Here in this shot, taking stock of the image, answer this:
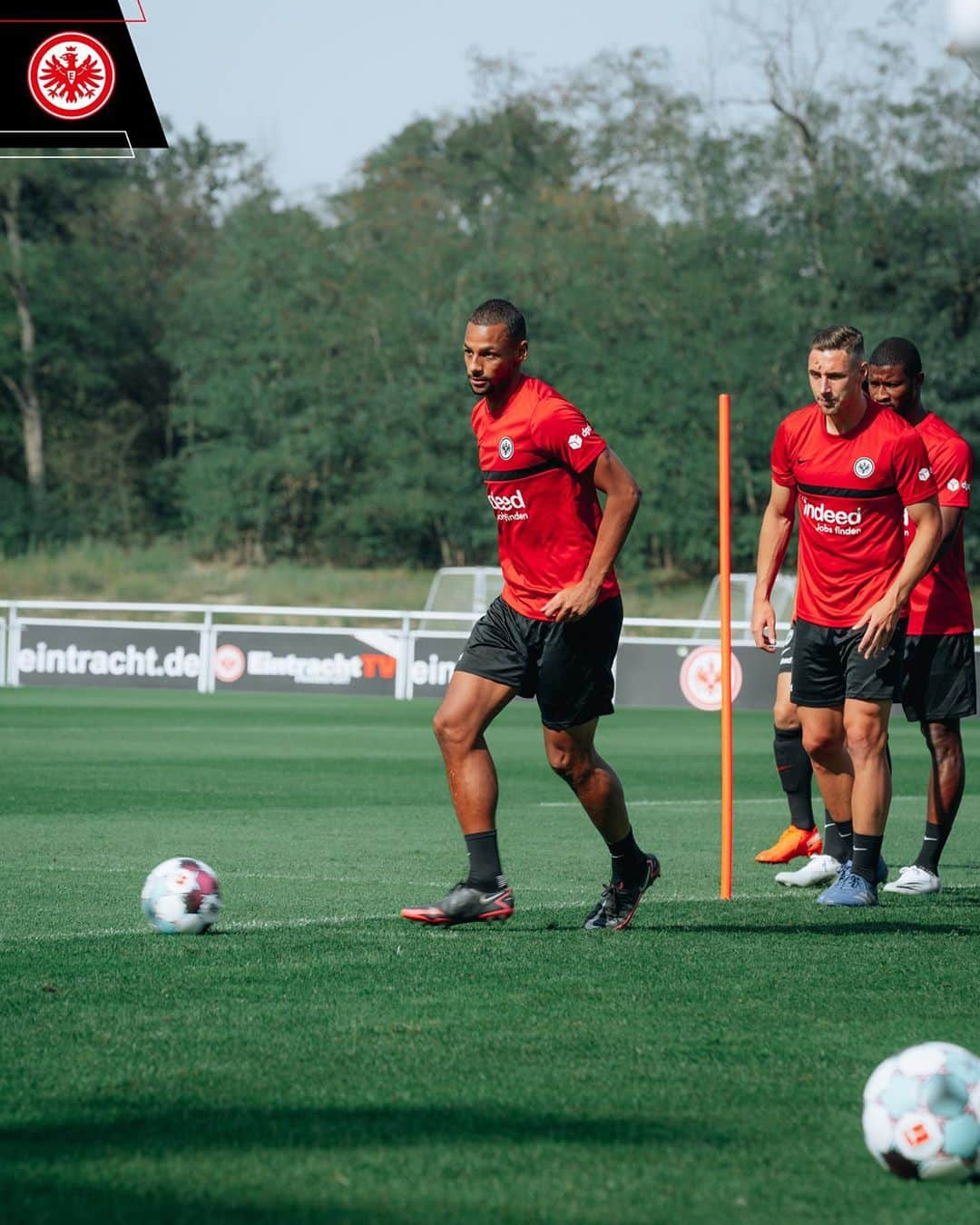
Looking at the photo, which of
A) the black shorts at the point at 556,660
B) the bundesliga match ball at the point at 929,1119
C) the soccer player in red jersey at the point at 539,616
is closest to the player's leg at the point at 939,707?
the soccer player in red jersey at the point at 539,616

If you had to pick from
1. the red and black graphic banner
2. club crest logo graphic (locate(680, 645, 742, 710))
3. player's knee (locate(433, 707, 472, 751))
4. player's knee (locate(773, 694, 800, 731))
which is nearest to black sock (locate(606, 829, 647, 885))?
player's knee (locate(433, 707, 472, 751))

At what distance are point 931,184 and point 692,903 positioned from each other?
39.5 meters

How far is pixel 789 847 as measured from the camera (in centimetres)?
945

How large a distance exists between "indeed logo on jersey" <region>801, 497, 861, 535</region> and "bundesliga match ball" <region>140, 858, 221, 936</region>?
2993mm

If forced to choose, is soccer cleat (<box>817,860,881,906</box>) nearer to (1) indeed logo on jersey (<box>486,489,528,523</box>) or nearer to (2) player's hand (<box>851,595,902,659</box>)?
(2) player's hand (<box>851,595,902,659</box>)

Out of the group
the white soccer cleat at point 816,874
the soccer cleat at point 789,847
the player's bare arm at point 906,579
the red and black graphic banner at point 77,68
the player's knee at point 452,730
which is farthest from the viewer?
the red and black graphic banner at point 77,68

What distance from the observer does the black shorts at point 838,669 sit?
24.9 feet

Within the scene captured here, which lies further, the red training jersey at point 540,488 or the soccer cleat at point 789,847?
the soccer cleat at point 789,847

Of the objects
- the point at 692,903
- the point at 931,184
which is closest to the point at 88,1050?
the point at 692,903

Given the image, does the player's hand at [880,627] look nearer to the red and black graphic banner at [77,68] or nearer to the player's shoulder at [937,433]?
the player's shoulder at [937,433]

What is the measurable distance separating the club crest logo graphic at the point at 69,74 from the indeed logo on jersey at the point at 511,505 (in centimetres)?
1214

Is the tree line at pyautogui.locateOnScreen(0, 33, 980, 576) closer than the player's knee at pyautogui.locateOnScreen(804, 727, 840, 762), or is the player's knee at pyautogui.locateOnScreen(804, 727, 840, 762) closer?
the player's knee at pyautogui.locateOnScreen(804, 727, 840, 762)

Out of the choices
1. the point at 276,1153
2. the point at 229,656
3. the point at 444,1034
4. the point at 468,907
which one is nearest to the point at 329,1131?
the point at 276,1153

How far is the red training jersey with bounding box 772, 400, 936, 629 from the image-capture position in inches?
295
